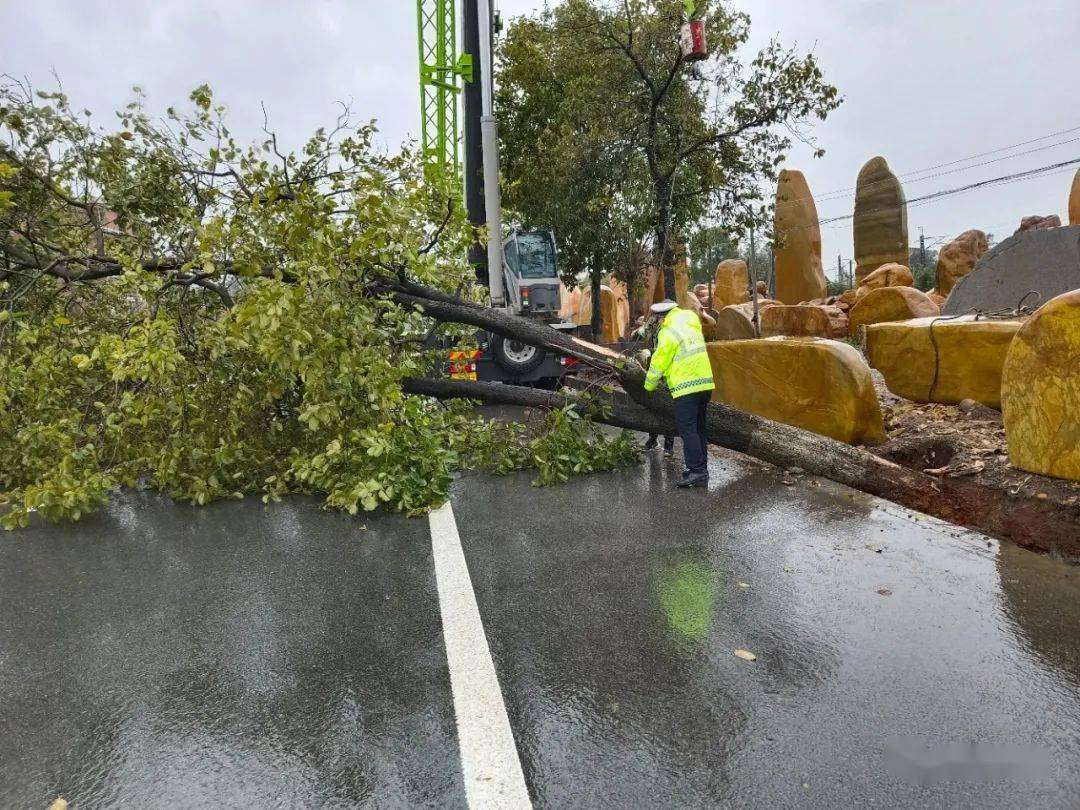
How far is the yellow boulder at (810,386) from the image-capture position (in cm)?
679

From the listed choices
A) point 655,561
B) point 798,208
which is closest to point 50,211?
point 655,561

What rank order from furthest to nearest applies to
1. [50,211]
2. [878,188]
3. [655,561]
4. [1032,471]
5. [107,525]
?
[878,188] < [50,211] < [107,525] < [1032,471] < [655,561]

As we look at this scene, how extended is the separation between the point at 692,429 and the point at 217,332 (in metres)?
3.92

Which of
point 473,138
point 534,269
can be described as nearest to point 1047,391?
point 473,138

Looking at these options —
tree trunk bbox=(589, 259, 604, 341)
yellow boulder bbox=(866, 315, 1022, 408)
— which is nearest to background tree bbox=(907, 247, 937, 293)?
tree trunk bbox=(589, 259, 604, 341)

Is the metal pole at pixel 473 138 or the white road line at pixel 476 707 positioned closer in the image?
the white road line at pixel 476 707

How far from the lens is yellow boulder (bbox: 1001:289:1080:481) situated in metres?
4.61

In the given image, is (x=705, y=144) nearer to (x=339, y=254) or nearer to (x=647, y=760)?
(x=339, y=254)

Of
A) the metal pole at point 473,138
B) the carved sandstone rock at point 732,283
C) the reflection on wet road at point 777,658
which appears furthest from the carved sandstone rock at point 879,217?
the reflection on wet road at point 777,658

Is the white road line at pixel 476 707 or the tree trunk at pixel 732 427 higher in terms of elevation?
the tree trunk at pixel 732 427

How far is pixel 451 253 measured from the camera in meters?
7.83

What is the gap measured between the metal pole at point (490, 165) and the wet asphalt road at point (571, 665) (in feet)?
19.8

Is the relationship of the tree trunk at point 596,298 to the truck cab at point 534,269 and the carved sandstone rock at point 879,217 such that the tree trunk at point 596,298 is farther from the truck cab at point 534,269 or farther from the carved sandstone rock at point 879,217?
the carved sandstone rock at point 879,217

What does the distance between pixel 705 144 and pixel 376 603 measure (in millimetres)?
14517
